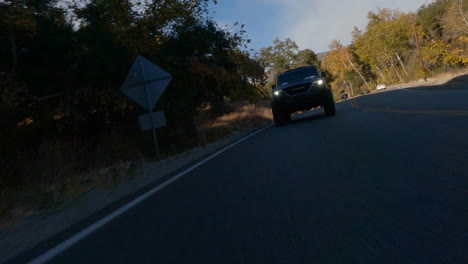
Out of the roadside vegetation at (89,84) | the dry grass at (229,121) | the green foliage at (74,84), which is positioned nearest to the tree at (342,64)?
the dry grass at (229,121)

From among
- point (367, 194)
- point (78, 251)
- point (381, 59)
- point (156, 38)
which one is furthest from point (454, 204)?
point (381, 59)

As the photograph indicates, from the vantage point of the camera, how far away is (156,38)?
18.2m

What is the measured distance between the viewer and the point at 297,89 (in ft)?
53.4

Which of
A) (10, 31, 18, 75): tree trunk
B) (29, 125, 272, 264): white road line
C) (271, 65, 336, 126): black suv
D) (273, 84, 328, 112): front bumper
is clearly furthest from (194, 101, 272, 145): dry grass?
(29, 125, 272, 264): white road line

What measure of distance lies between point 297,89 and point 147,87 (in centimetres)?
730

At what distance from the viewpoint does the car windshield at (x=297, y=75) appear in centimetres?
1712

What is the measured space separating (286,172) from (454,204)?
2948mm

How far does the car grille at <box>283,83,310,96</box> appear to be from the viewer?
16.2 m

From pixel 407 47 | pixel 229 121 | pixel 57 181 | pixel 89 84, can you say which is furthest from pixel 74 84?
pixel 407 47

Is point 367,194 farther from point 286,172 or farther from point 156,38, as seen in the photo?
point 156,38

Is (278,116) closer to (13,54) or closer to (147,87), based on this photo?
(147,87)

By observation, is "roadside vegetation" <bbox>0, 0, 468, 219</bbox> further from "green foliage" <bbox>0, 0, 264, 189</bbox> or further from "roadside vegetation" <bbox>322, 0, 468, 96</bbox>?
"roadside vegetation" <bbox>322, 0, 468, 96</bbox>

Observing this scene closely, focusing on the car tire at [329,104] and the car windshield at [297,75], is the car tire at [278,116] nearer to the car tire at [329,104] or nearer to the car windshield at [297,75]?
the car windshield at [297,75]

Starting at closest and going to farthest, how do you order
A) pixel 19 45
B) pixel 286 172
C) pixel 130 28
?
pixel 286 172, pixel 19 45, pixel 130 28
